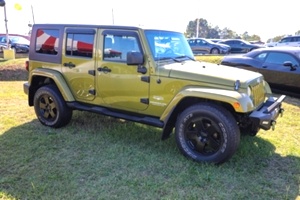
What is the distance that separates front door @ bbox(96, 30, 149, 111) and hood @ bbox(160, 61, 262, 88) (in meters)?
0.41

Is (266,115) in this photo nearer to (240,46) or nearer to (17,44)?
(17,44)

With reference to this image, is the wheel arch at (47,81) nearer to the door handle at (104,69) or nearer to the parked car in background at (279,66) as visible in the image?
the door handle at (104,69)

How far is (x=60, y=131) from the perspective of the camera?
4.95 m

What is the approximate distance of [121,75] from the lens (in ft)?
14.1

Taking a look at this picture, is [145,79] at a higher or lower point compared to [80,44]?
lower

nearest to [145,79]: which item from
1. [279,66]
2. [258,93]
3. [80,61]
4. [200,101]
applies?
[200,101]

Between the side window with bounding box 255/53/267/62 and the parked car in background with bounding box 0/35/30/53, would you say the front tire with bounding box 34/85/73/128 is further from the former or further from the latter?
the parked car in background with bounding box 0/35/30/53

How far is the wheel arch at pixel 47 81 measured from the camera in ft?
15.8

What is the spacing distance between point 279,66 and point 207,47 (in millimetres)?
14580

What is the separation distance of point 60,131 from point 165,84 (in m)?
2.16

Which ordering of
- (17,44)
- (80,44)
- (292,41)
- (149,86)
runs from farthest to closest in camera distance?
(292,41), (17,44), (80,44), (149,86)

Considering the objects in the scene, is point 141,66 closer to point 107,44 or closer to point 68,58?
point 107,44

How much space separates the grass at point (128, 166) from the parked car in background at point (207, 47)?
1703 cm

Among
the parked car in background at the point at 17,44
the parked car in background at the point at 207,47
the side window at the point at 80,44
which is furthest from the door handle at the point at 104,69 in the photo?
the parked car in background at the point at 207,47
